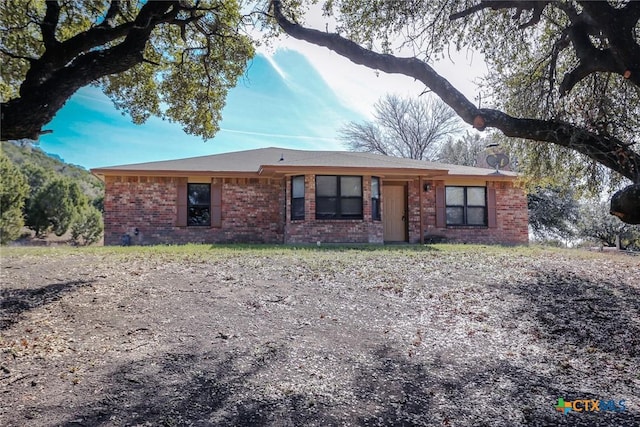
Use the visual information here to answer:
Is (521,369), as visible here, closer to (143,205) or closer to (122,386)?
(122,386)

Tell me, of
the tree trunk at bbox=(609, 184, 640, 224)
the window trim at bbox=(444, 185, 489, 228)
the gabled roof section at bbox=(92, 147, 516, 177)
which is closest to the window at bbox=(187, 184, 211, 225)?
the gabled roof section at bbox=(92, 147, 516, 177)

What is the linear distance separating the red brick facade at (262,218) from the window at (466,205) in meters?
0.34

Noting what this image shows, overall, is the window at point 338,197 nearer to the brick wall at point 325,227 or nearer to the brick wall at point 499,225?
the brick wall at point 325,227

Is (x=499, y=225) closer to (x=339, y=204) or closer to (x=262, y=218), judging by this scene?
(x=339, y=204)

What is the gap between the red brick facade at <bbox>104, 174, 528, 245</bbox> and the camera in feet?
41.4

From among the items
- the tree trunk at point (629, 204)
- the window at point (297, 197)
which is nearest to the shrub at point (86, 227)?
the window at point (297, 197)

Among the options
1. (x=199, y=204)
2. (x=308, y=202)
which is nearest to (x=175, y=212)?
(x=199, y=204)

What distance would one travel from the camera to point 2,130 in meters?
4.00

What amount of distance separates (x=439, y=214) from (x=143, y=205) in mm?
10341

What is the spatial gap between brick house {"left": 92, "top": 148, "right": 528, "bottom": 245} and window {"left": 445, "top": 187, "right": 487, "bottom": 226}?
4 centimetres

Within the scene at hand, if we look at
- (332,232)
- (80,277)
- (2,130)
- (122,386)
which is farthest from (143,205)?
(122,386)

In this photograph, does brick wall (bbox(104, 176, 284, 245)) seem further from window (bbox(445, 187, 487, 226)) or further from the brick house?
window (bbox(445, 187, 487, 226))

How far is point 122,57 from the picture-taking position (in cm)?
518

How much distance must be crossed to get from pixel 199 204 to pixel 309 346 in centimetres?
1069
